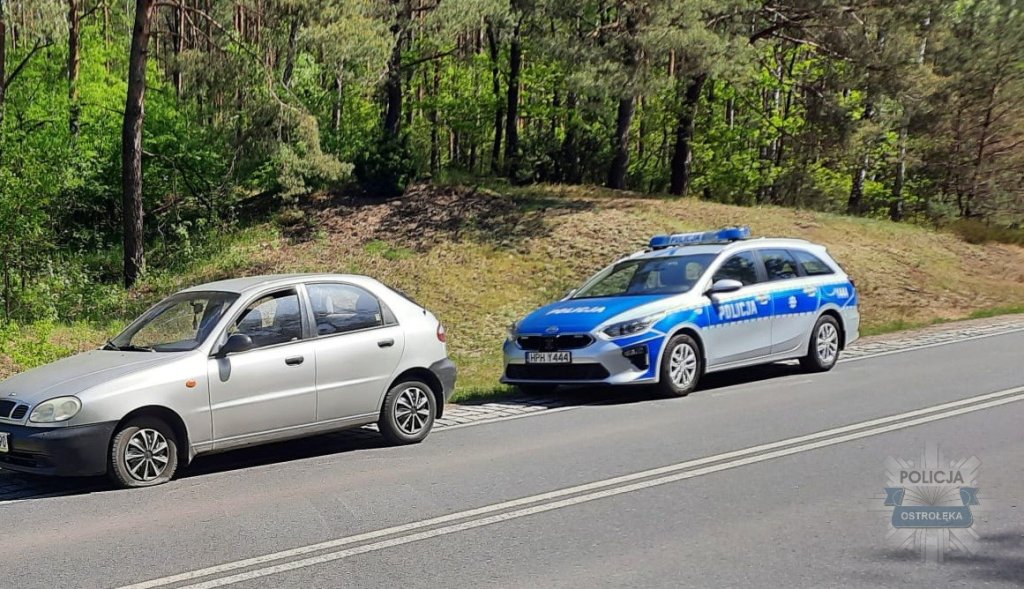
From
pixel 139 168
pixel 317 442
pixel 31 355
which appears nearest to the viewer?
pixel 317 442

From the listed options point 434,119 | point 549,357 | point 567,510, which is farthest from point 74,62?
point 567,510

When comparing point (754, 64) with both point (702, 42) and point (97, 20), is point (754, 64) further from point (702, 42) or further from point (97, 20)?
point (97, 20)

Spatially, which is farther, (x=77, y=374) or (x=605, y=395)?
(x=605, y=395)

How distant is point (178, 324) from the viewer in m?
8.64

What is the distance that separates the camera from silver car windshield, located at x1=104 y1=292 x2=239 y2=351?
8.35 meters

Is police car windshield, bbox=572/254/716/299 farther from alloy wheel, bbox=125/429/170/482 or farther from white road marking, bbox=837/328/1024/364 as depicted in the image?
alloy wheel, bbox=125/429/170/482

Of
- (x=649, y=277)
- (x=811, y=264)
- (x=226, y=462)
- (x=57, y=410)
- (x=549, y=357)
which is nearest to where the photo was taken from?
(x=57, y=410)

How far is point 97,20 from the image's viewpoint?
1490 inches

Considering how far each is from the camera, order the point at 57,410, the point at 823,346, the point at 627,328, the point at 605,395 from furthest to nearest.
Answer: the point at 823,346 → the point at 605,395 → the point at 627,328 → the point at 57,410

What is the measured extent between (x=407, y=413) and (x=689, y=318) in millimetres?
3901

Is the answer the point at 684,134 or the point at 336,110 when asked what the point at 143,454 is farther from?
the point at 684,134

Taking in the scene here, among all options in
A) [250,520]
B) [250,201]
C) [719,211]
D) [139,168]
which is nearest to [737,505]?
[250,520]

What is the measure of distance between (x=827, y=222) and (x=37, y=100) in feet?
76.9

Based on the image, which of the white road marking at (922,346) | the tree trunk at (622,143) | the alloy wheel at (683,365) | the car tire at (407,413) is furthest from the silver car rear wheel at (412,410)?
the tree trunk at (622,143)
